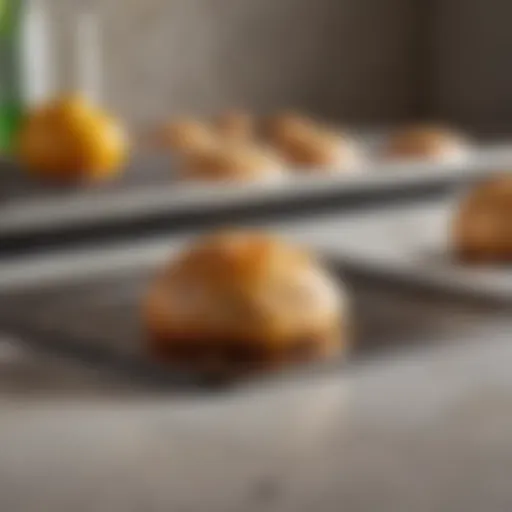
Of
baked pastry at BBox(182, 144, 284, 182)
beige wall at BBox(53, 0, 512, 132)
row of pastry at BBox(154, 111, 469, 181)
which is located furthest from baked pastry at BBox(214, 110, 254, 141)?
baked pastry at BBox(182, 144, 284, 182)

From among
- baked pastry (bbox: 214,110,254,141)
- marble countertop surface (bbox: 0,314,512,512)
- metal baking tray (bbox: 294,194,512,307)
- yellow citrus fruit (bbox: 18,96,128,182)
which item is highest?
yellow citrus fruit (bbox: 18,96,128,182)

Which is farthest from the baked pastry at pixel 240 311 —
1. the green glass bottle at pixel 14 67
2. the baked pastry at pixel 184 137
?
the green glass bottle at pixel 14 67

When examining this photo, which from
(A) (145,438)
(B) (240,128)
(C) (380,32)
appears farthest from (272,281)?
(C) (380,32)

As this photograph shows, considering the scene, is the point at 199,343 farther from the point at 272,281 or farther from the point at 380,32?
the point at 380,32

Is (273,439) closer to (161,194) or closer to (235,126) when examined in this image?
(161,194)

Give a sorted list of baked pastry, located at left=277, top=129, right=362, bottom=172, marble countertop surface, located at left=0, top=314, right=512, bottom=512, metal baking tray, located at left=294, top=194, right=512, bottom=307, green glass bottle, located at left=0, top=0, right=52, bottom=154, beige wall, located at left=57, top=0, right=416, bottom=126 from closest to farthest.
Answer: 1. marble countertop surface, located at left=0, top=314, right=512, bottom=512
2. metal baking tray, located at left=294, top=194, right=512, bottom=307
3. baked pastry, located at left=277, top=129, right=362, bottom=172
4. green glass bottle, located at left=0, top=0, right=52, bottom=154
5. beige wall, located at left=57, top=0, right=416, bottom=126

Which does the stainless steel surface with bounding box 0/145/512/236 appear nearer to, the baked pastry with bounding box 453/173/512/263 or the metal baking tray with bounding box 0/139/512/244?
the metal baking tray with bounding box 0/139/512/244
